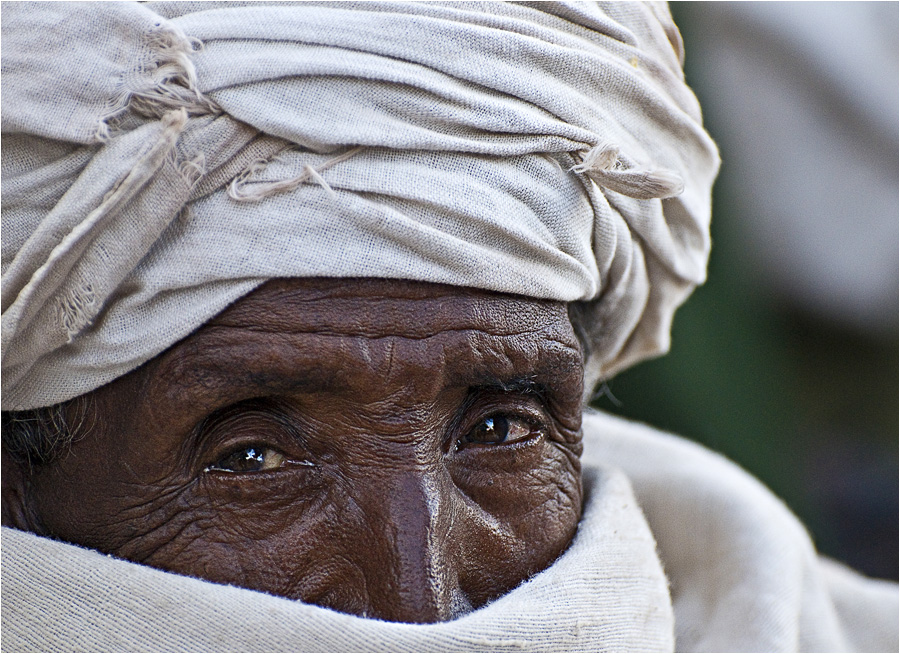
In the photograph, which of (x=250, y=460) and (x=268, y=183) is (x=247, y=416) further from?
(x=268, y=183)


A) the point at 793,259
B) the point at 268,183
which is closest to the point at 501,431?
the point at 268,183

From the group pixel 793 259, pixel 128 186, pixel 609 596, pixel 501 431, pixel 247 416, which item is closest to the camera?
pixel 128 186

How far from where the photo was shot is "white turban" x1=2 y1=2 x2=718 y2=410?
4.33ft

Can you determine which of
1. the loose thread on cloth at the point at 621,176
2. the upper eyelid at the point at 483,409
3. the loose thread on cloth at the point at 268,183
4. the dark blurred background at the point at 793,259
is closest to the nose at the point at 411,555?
the upper eyelid at the point at 483,409

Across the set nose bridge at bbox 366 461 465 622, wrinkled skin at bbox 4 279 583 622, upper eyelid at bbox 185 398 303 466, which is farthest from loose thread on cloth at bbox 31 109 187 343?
nose bridge at bbox 366 461 465 622

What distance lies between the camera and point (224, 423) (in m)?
1.45

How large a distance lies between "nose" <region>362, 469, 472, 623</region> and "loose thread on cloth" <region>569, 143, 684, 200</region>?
1.90 feet

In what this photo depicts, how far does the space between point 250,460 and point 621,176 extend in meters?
0.79

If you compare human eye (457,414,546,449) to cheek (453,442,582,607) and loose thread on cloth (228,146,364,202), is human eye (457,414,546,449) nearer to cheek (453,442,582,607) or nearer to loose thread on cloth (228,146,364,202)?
cheek (453,442,582,607)

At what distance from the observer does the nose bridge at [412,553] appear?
1350mm

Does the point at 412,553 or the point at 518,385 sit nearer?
the point at 412,553

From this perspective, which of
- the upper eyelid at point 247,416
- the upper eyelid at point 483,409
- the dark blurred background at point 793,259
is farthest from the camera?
the dark blurred background at point 793,259

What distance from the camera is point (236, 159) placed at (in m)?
1.35

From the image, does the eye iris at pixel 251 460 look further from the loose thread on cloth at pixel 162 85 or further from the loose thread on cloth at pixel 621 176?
the loose thread on cloth at pixel 621 176
